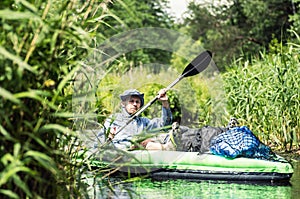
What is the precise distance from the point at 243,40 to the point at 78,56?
83.2 ft

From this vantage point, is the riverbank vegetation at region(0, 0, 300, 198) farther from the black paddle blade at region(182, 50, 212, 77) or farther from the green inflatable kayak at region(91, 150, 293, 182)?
the green inflatable kayak at region(91, 150, 293, 182)

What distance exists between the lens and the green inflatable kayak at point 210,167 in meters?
6.64

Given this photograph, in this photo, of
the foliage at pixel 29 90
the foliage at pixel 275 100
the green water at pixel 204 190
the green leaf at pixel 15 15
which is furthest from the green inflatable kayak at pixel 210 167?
the green leaf at pixel 15 15

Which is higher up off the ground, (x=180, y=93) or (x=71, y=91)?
(x=180, y=93)

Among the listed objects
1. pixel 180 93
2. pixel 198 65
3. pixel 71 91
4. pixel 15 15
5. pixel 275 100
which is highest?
pixel 180 93

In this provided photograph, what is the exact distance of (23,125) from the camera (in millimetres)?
3096

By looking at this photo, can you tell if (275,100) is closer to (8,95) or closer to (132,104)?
(132,104)

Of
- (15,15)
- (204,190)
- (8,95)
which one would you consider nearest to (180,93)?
(204,190)

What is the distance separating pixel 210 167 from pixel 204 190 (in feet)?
2.12

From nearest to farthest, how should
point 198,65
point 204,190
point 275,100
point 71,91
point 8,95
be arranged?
point 8,95 → point 71,91 → point 204,190 → point 198,65 → point 275,100

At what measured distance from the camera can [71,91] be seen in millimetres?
4309

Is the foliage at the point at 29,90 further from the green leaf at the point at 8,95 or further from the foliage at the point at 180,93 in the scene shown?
the foliage at the point at 180,93

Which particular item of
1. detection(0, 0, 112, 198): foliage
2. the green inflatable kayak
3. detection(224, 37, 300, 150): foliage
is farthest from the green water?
detection(0, 0, 112, 198): foliage

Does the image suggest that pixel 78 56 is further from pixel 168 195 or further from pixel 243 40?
pixel 243 40
